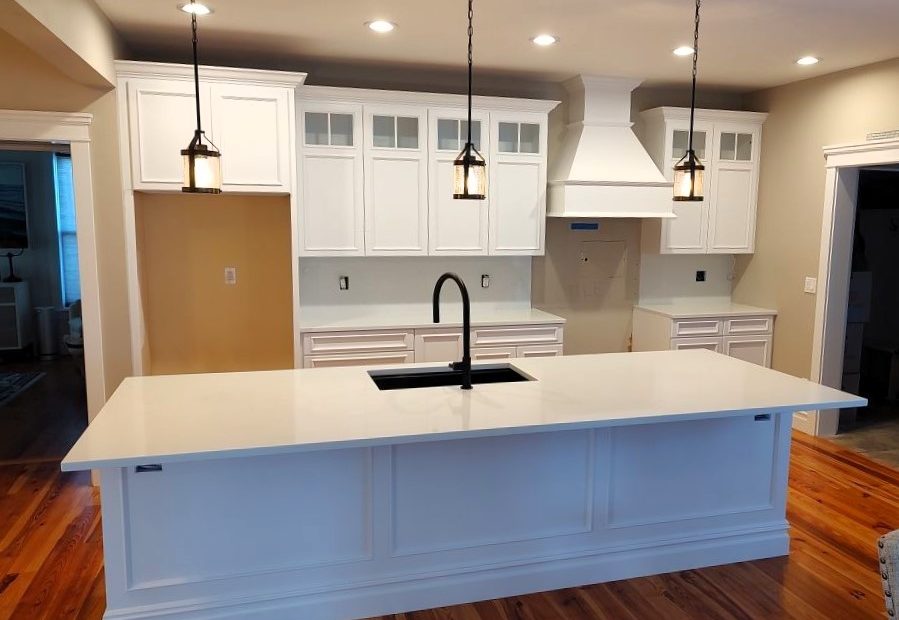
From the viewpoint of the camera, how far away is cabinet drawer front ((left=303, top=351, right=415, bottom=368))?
13.9ft

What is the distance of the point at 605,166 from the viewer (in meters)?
4.64

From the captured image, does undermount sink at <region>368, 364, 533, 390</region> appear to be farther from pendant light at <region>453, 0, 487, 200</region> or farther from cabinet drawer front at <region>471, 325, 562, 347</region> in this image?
cabinet drawer front at <region>471, 325, 562, 347</region>

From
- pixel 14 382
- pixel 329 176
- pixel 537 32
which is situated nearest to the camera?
pixel 537 32

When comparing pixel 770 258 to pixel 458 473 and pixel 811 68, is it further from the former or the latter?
pixel 458 473

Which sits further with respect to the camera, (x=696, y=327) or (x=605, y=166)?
(x=696, y=327)

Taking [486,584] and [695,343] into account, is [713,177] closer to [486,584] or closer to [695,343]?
[695,343]

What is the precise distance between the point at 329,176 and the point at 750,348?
3.39m

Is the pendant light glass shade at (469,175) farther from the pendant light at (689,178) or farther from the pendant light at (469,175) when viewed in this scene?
the pendant light at (689,178)

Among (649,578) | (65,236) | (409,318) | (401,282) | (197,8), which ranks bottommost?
(649,578)

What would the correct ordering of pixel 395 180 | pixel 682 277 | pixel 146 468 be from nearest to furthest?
pixel 146 468, pixel 395 180, pixel 682 277

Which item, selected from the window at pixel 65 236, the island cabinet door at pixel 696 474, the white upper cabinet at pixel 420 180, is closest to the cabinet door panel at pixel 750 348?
the white upper cabinet at pixel 420 180

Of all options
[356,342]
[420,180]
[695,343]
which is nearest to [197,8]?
[420,180]

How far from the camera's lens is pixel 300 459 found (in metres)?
2.37

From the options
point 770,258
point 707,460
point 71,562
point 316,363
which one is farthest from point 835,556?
point 71,562
